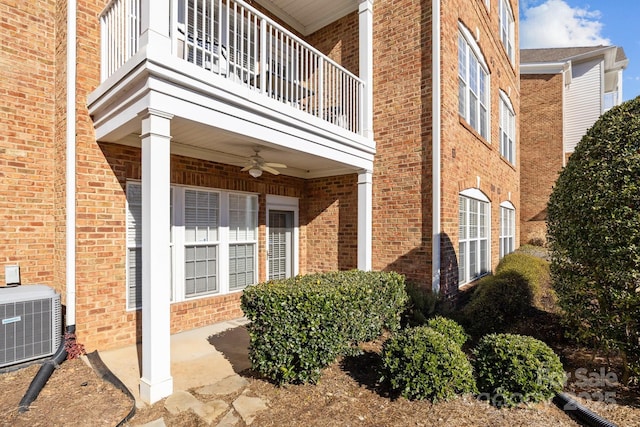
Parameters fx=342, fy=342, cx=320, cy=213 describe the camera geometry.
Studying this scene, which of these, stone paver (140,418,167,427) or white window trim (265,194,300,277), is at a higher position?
white window trim (265,194,300,277)

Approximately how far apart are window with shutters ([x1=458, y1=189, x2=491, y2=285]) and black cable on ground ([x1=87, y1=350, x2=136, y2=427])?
6.21 metres

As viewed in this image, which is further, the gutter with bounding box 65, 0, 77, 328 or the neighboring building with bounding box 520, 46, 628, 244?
the neighboring building with bounding box 520, 46, 628, 244

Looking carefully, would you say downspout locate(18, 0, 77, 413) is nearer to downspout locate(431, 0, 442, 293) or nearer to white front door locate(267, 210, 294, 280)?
white front door locate(267, 210, 294, 280)

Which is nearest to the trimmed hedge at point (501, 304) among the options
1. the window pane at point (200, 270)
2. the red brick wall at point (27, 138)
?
the window pane at point (200, 270)

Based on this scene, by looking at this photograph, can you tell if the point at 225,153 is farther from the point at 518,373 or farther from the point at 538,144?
the point at 538,144

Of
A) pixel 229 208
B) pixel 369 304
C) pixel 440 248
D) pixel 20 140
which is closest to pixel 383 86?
pixel 440 248

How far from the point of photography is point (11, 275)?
4.43m

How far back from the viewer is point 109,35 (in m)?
4.53

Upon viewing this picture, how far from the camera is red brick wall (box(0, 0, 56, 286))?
176 inches

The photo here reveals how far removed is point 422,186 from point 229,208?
3662 millimetres

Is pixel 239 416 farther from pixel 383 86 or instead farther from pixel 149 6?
pixel 383 86

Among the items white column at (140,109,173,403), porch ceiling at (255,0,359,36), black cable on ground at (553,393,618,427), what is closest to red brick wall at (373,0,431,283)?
porch ceiling at (255,0,359,36)

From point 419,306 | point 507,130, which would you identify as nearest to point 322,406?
point 419,306

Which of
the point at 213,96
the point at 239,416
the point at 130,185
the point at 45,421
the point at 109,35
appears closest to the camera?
the point at 45,421
